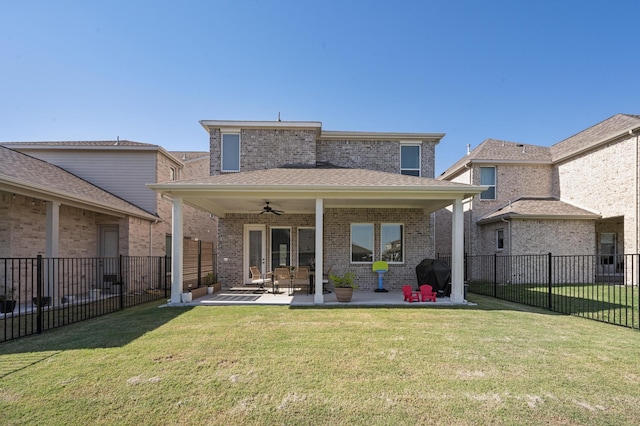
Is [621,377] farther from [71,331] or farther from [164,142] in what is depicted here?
[164,142]

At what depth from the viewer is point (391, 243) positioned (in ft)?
43.4

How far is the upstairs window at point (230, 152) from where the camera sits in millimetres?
13656

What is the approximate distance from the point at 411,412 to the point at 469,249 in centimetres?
1719

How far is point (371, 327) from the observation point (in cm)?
690

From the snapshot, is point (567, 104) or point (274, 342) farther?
point (567, 104)

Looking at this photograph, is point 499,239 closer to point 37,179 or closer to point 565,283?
point 565,283

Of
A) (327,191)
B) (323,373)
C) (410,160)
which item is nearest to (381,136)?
(410,160)

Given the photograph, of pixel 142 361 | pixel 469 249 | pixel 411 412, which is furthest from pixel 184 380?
pixel 469 249

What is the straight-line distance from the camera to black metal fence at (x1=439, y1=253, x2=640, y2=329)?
877 centimetres

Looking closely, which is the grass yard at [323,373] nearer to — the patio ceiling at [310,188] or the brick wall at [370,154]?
the patio ceiling at [310,188]

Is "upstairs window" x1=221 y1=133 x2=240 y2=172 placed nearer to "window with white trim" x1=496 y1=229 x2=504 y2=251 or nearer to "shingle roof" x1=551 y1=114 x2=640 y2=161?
"window with white trim" x1=496 y1=229 x2=504 y2=251

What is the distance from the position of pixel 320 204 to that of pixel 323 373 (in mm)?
5677

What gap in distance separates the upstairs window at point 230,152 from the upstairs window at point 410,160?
732 centimetres

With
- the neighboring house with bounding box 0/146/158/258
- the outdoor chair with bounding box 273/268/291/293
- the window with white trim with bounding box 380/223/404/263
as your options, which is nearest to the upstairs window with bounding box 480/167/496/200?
the window with white trim with bounding box 380/223/404/263
